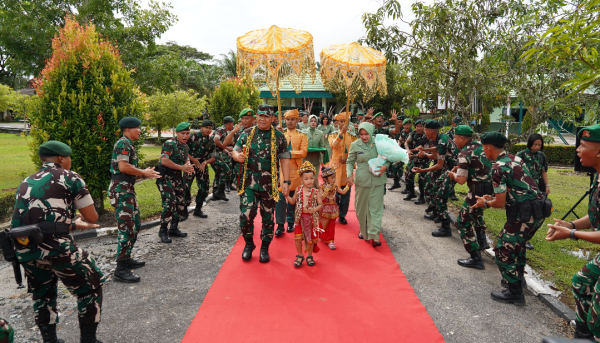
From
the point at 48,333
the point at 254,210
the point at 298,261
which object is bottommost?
the point at 298,261

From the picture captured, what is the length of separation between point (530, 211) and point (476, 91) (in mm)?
4983

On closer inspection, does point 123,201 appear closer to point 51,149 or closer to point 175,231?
point 51,149

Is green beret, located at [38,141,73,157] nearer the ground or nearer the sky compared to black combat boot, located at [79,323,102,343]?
nearer the sky

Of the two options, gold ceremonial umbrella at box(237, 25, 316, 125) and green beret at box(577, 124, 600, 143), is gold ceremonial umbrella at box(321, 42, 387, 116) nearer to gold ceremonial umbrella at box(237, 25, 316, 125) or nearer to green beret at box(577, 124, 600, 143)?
gold ceremonial umbrella at box(237, 25, 316, 125)

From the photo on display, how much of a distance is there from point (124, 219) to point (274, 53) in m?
3.18

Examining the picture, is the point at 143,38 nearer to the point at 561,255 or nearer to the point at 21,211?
the point at 21,211

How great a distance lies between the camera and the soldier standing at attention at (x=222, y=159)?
776 centimetres

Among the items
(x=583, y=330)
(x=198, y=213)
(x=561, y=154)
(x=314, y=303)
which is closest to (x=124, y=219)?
(x=314, y=303)

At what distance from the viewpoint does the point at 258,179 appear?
4.77m

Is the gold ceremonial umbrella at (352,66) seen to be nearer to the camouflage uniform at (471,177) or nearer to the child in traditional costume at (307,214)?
the child in traditional costume at (307,214)

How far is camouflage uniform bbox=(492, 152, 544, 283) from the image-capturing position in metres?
3.76

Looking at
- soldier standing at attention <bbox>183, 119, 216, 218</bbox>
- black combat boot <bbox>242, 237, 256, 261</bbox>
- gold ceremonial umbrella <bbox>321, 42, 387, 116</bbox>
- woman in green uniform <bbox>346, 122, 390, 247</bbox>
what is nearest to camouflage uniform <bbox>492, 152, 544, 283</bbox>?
woman in green uniform <bbox>346, 122, 390, 247</bbox>

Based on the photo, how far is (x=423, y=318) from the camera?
3547mm

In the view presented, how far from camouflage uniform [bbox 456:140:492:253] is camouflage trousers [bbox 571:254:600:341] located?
193 centimetres
